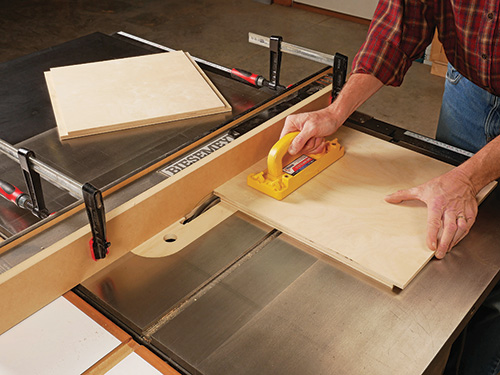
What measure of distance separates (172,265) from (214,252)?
0.34 feet

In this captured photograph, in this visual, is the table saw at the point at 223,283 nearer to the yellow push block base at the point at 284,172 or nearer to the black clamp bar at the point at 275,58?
the yellow push block base at the point at 284,172

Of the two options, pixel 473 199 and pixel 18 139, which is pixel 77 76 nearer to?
pixel 18 139

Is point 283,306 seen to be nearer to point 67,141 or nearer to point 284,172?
point 284,172

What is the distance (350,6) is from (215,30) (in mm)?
1375

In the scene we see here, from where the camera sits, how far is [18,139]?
1.74 meters

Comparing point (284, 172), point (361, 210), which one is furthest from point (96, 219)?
point (361, 210)

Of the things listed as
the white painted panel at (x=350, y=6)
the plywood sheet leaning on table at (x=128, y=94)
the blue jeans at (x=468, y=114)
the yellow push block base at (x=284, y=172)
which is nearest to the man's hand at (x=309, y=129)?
the yellow push block base at (x=284, y=172)

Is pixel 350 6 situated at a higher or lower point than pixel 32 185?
lower

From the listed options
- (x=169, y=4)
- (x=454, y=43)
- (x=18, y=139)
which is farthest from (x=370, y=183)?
(x=169, y=4)

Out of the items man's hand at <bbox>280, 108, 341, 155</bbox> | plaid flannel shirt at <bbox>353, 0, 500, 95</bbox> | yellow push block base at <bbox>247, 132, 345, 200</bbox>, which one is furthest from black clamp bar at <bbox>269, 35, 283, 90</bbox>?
yellow push block base at <bbox>247, 132, 345, 200</bbox>

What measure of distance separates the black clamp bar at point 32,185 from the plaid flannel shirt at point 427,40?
1.00m

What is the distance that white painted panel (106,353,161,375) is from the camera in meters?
1.00

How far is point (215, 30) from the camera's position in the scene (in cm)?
527

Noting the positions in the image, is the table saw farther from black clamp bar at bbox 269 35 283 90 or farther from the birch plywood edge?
black clamp bar at bbox 269 35 283 90
